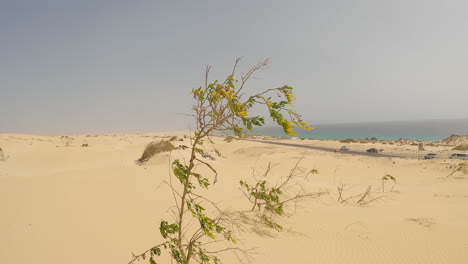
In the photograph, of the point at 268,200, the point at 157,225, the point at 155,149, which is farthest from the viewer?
the point at 155,149

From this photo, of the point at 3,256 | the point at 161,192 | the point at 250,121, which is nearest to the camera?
the point at 250,121

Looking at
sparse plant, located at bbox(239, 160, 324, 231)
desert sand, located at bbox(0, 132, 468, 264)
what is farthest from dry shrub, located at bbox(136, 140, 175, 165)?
sparse plant, located at bbox(239, 160, 324, 231)

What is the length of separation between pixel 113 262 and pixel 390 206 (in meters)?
8.46

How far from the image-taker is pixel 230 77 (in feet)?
6.46

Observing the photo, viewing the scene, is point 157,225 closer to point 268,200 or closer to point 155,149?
point 268,200

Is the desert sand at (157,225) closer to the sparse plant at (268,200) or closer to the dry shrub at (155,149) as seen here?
the sparse plant at (268,200)

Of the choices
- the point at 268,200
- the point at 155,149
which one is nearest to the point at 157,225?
the point at 268,200

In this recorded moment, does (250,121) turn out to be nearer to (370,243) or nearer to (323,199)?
(370,243)

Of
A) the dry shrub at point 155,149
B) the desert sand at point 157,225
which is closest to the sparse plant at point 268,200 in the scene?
the desert sand at point 157,225

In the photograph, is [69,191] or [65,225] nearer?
[65,225]

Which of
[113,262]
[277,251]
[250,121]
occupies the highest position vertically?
[250,121]

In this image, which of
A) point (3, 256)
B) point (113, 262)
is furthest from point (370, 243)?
point (3, 256)

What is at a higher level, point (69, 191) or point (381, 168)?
point (69, 191)

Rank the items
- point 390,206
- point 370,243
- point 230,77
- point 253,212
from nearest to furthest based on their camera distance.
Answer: point 230,77, point 370,243, point 253,212, point 390,206
